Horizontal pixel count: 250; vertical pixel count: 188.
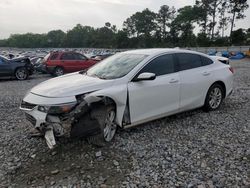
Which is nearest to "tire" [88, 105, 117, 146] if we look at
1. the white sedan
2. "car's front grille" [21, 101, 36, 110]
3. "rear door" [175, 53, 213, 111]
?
the white sedan

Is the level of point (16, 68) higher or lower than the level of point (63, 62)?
lower

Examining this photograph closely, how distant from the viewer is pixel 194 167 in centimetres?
370

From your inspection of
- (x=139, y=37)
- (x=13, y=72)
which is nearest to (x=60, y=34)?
(x=139, y=37)

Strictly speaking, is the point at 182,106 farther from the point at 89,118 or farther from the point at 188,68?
the point at 89,118

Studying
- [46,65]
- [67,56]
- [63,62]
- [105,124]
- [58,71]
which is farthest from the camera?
Result: [67,56]

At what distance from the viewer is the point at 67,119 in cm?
387

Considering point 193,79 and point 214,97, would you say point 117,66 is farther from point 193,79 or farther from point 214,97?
point 214,97

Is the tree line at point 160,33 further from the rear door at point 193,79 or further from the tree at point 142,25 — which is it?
the rear door at point 193,79

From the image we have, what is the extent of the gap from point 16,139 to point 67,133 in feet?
4.57

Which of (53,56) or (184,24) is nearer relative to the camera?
(53,56)

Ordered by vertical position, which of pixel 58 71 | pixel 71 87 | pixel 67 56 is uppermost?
pixel 71 87

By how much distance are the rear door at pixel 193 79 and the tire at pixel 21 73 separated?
10863mm

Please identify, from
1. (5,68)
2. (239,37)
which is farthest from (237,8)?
(5,68)

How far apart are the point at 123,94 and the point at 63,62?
38.2 ft
